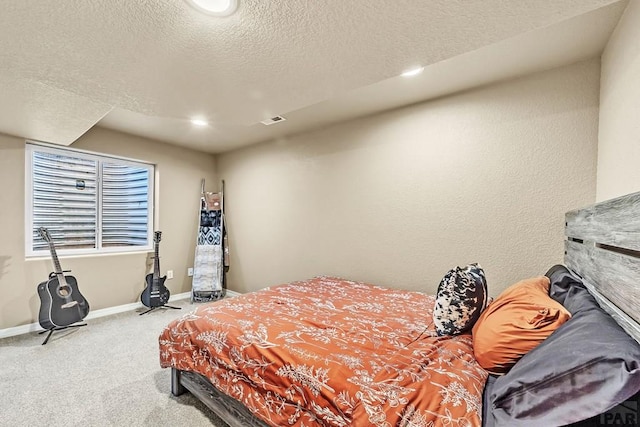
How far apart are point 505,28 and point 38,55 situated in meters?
2.14

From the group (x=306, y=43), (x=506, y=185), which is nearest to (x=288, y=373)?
(x=306, y=43)

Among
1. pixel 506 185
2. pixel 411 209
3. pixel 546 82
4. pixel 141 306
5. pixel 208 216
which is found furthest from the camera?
pixel 208 216

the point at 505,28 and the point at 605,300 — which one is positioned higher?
the point at 505,28

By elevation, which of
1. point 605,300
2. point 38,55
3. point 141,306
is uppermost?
point 38,55

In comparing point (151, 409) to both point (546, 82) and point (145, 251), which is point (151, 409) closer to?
point (145, 251)

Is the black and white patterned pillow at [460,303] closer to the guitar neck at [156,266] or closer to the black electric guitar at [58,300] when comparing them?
the guitar neck at [156,266]

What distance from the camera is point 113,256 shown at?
11.6ft

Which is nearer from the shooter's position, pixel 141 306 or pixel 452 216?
pixel 452 216

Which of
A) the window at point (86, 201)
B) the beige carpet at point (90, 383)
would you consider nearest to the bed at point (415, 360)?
the beige carpet at point (90, 383)

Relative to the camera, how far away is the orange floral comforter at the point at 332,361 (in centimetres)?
100

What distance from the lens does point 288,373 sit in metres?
1.28

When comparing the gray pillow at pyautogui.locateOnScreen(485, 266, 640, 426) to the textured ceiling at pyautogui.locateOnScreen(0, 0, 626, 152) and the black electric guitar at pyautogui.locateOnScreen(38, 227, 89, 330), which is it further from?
the black electric guitar at pyautogui.locateOnScreen(38, 227, 89, 330)

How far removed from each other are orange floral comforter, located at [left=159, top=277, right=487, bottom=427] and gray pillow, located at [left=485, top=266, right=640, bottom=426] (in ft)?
0.43

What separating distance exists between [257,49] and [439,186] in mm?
1968
